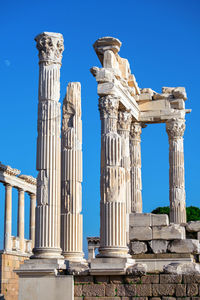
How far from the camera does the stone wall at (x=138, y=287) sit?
2153 centimetres

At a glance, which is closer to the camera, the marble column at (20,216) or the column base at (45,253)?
the column base at (45,253)

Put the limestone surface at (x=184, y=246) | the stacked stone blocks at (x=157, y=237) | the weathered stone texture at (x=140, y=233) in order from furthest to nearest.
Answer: the weathered stone texture at (x=140, y=233) → the stacked stone blocks at (x=157, y=237) → the limestone surface at (x=184, y=246)

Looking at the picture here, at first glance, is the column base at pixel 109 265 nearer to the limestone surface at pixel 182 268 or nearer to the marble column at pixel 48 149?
the marble column at pixel 48 149

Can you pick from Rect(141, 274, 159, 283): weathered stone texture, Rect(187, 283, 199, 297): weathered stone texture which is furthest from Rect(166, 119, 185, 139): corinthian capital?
Rect(187, 283, 199, 297): weathered stone texture

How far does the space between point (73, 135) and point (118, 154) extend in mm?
2233

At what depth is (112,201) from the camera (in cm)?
2589

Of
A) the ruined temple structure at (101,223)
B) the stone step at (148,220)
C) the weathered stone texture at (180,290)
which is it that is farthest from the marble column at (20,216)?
the weathered stone texture at (180,290)

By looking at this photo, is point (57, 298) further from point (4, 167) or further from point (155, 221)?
point (4, 167)

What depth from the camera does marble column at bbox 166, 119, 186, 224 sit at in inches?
1361

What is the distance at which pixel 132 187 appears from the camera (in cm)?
3497

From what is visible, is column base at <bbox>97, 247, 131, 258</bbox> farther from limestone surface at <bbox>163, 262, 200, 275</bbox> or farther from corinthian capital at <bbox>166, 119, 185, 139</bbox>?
corinthian capital at <bbox>166, 119, 185, 139</bbox>

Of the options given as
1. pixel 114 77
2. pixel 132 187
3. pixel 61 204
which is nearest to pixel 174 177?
pixel 132 187

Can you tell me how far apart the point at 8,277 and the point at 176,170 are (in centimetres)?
1390

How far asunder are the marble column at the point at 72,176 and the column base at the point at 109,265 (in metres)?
1.50
